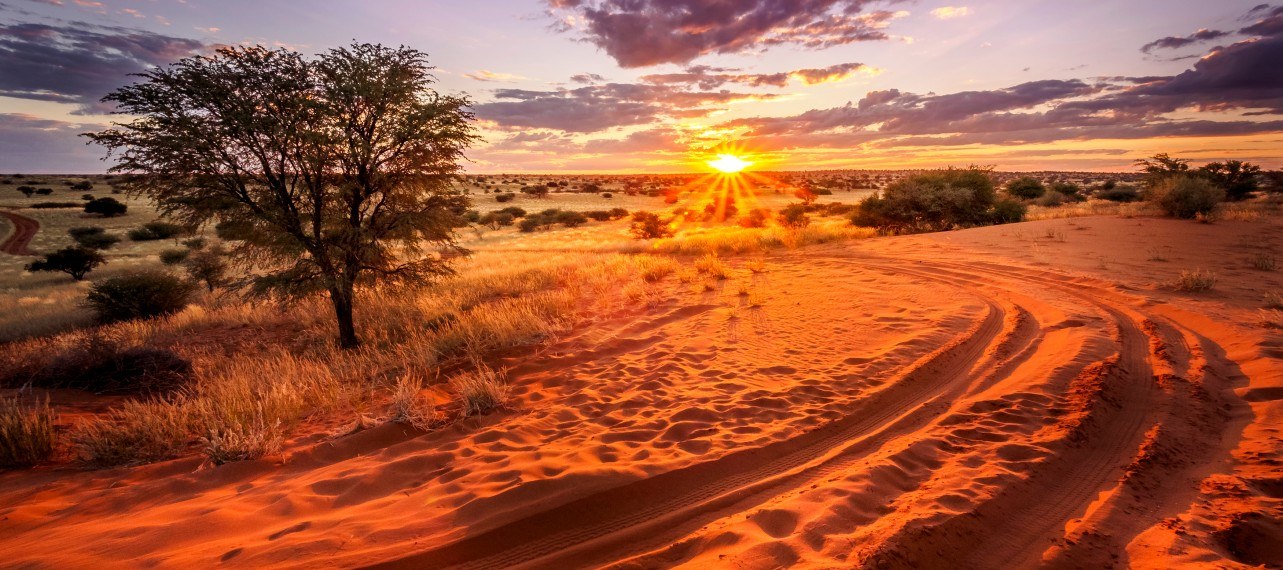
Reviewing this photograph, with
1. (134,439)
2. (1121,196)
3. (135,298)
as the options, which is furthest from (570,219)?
(1121,196)

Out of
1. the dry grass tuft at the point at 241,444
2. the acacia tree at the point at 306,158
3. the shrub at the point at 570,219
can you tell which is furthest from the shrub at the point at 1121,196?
the dry grass tuft at the point at 241,444

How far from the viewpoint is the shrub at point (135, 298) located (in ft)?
46.5

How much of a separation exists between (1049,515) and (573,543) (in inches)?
142

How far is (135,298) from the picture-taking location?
14.4 metres

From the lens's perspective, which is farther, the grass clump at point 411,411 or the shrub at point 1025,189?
the shrub at point 1025,189

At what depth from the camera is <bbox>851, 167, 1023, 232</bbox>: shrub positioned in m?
22.9

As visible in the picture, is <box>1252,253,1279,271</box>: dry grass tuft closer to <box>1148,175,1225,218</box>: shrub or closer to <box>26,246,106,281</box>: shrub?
<box>1148,175,1225,218</box>: shrub

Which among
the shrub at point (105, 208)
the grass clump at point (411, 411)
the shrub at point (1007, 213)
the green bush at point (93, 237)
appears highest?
the shrub at point (105, 208)

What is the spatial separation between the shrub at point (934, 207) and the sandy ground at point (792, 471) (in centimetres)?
1559

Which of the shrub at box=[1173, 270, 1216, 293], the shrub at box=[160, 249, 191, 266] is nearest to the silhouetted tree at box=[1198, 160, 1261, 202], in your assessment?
the shrub at box=[1173, 270, 1216, 293]

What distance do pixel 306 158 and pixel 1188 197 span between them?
29470 mm

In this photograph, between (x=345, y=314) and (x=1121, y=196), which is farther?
(x=1121, y=196)

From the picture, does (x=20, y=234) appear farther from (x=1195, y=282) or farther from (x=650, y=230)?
(x=1195, y=282)

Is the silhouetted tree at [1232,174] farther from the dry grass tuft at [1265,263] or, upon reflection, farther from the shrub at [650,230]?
the shrub at [650,230]
